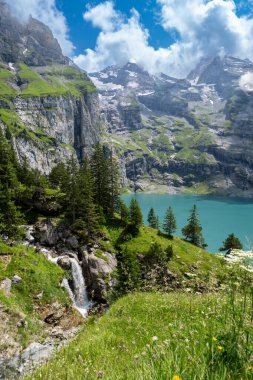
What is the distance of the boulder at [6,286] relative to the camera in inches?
1162

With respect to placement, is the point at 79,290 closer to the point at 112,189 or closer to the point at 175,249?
the point at 175,249

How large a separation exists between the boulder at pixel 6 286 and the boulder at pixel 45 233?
13.9 metres

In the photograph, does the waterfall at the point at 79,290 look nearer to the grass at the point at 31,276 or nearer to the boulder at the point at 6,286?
the grass at the point at 31,276

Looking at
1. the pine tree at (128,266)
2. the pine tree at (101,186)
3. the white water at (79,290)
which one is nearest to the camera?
the pine tree at (128,266)

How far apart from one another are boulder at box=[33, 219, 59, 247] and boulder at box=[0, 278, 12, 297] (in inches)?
549

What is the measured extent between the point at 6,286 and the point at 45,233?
52.2 ft

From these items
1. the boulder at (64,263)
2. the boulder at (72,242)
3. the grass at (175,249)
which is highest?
the boulder at (72,242)

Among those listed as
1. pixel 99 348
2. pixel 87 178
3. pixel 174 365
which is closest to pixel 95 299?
pixel 87 178

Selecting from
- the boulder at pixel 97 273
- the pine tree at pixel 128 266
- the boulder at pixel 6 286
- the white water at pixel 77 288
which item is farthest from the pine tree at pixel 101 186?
the boulder at pixel 6 286

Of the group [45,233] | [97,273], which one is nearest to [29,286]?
[97,273]

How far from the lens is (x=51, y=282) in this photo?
36656mm

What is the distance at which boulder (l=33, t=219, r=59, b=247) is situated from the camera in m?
45.2

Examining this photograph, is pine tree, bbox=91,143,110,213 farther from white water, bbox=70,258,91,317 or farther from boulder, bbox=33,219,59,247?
white water, bbox=70,258,91,317

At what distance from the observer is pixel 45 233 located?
4578cm
